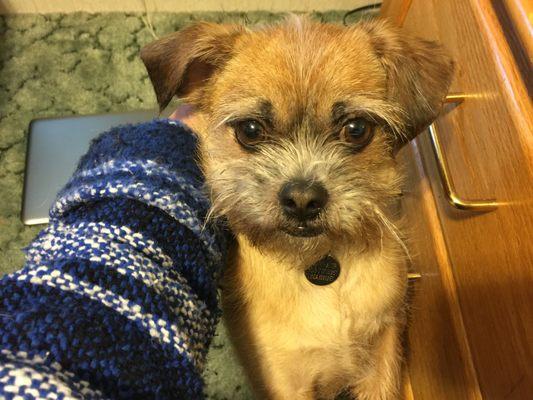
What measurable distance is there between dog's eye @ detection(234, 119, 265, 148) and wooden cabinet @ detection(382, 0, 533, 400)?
1.51 feet

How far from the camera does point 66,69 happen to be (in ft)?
7.29

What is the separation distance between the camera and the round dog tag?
1.13m

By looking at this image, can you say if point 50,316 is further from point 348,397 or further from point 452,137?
point 348,397

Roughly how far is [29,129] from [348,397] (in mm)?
1676

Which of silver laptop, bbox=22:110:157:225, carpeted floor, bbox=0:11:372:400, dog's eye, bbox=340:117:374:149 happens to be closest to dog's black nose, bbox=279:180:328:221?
dog's eye, bbox=340:117:374:149

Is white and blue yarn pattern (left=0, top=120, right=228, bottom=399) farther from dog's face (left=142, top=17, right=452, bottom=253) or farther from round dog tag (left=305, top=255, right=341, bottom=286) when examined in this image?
round dog tag (left=305, top=255, right=341, bottom=286)

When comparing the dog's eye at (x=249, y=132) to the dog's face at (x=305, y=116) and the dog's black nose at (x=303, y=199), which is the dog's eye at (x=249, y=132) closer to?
the dog's face at (x=305, y=116)

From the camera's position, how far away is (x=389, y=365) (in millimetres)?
1406

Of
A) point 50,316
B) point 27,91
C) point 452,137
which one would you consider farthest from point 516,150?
point 27,91

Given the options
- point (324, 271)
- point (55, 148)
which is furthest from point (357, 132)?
point (55, 148)

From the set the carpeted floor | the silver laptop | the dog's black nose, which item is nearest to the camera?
the dog's black nose

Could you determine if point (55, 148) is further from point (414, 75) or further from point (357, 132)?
point (414, 75)

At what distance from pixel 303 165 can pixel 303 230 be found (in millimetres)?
139

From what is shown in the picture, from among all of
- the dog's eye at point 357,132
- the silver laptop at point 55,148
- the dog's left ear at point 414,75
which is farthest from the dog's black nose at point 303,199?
the silver laptop at point 55,148
